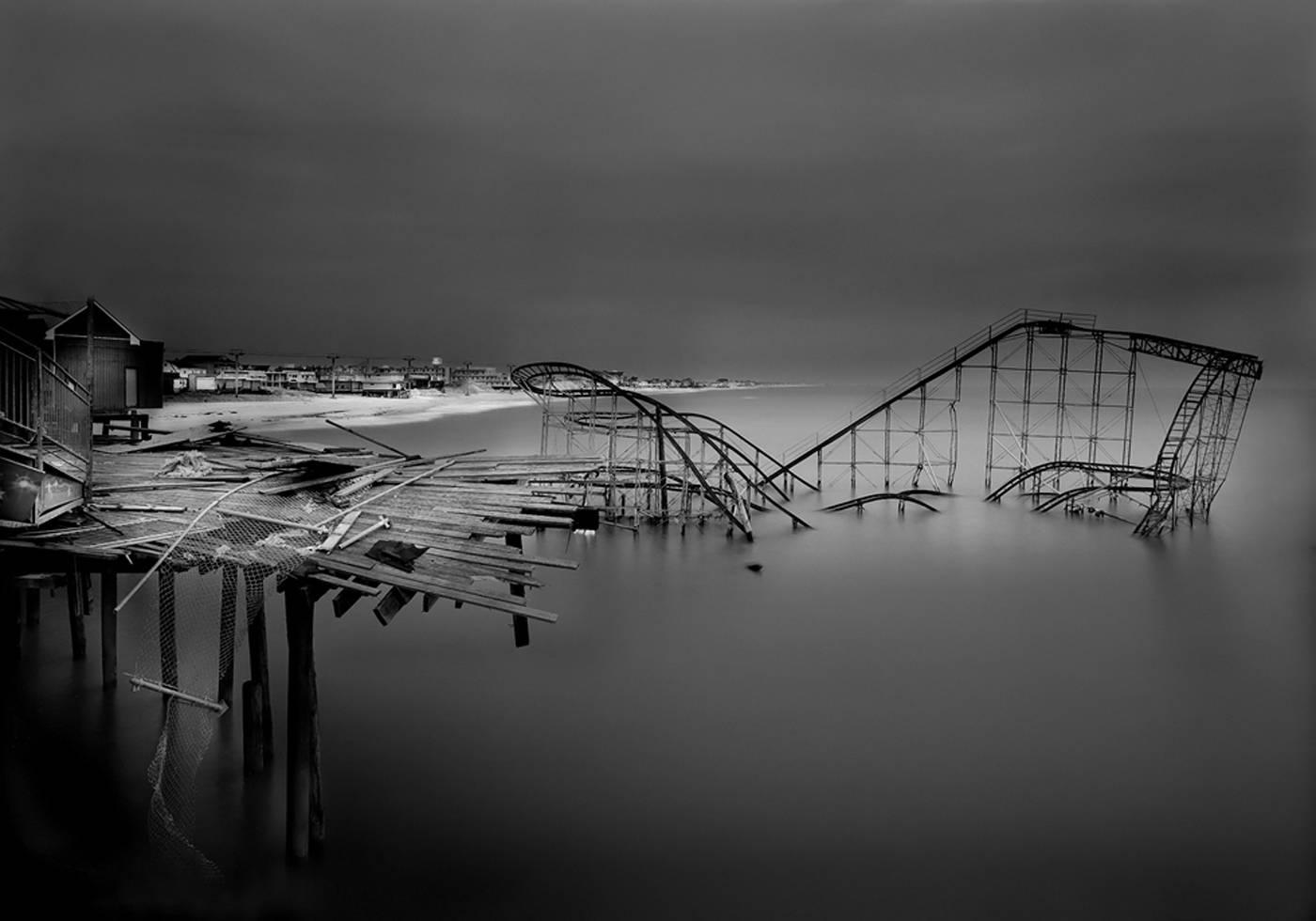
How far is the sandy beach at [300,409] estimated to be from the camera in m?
42.3

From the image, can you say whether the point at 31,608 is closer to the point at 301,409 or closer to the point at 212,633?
the point at 212,633

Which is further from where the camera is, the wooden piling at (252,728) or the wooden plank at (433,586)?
the wooden piling at (252,728)

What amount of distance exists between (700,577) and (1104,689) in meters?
8.54

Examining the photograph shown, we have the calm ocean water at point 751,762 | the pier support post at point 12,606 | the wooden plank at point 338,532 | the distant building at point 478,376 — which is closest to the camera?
the wooden plank at point 338,532

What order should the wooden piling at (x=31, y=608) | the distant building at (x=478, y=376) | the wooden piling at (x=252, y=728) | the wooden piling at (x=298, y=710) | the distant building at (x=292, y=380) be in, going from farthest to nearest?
the distant building at (x=478, y=376)
the distant building at (x=292, y=380)
the wooden piling at (x=31, y=608)
the wooden piling at (x=252, y=728)
the wooden piling at (x=298, y=710)

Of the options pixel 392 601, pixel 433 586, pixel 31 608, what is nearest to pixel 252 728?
pixel 392 601

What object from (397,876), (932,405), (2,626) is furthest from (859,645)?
(932,405)

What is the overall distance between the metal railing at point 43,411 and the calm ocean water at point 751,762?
3.29 meters

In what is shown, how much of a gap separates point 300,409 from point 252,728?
55842mm

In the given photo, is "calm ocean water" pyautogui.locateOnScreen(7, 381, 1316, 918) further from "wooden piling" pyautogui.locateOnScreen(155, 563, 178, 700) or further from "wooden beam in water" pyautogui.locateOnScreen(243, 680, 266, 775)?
"wooden piling" pyautogui.locateOnScreen(155, 563, 178, 700)

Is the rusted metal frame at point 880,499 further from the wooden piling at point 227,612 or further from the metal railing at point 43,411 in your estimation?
the metal railing at point 43,411

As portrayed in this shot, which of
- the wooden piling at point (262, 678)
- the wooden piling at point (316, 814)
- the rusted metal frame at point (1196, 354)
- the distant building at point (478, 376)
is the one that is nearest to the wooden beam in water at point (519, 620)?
the wooden piling at point (316, 814)

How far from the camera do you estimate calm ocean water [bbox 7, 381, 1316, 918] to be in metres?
7.66

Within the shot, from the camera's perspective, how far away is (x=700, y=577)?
19.8m
